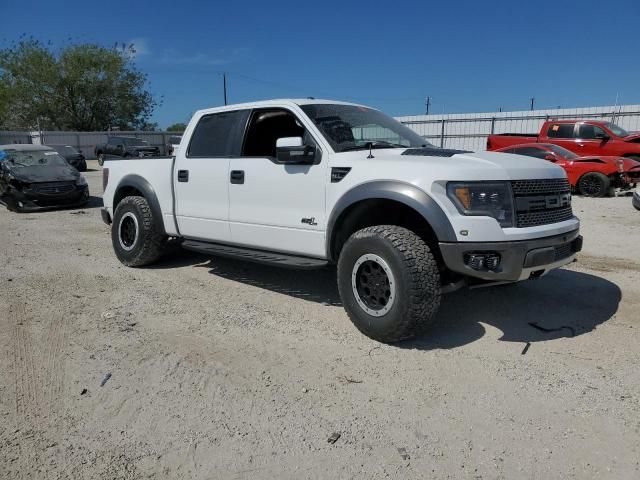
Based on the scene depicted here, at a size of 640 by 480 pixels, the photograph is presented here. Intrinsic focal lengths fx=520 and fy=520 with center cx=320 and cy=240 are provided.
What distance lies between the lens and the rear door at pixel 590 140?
15.0m

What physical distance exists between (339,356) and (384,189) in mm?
1305

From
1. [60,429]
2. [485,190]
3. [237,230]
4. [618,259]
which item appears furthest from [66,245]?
[618,259]

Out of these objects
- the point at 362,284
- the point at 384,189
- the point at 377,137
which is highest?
the point at 377,137

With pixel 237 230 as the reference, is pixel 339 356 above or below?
below

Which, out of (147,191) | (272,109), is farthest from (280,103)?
(147,191)

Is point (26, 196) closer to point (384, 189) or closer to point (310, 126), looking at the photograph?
point (310, 126)

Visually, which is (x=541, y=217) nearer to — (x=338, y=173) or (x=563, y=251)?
(x=563, y=251)

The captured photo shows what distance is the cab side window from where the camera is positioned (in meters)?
5.08

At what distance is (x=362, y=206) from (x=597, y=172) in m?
10.6

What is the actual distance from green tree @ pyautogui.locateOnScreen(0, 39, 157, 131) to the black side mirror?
4789 cm

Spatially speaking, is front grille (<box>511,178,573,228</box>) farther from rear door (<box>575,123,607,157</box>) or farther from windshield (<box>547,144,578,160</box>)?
rear door (<box>575,123,607,157</box>)

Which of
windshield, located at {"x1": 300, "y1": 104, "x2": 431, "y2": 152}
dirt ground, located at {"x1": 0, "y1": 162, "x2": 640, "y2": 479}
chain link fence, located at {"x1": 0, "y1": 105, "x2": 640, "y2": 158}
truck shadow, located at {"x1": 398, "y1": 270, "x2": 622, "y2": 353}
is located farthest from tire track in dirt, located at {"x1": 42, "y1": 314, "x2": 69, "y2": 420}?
chain link fence, located at {"x1": 0, "y1": 105, "x2": 640, "y2": 158}

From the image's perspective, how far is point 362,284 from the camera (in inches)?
163

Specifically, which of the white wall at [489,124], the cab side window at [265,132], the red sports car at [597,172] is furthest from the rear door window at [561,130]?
the cab side window at [265,132]
